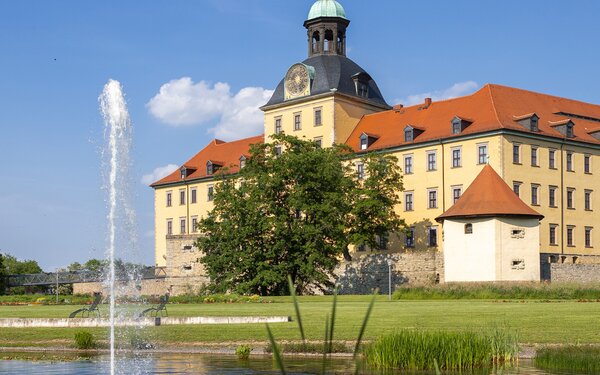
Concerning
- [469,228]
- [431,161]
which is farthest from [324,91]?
[469,228]

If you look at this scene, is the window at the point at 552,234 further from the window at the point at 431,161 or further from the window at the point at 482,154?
the window at the point at 431,161

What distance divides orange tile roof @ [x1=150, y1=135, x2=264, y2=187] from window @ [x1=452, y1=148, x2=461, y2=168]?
2566 cm

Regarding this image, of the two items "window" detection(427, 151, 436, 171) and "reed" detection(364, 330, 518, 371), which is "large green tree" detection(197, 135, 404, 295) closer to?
"window" detection(427, 151, 436, 171)

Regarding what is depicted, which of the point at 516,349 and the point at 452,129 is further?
the point at 452,129

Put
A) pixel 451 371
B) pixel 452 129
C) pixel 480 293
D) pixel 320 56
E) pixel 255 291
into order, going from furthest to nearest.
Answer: pixel 320 56 → pixel 452 129 → pixel 255 291 → pixel 480 293 → pixel 451 371

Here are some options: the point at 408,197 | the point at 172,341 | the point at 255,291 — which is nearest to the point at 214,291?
the point at 255,291

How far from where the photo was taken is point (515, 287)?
4909 cm

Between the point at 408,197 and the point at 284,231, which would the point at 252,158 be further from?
the point at 408,197

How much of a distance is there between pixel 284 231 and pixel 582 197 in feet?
76.0

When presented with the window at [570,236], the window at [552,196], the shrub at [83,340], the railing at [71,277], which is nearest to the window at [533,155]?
the window at [552,196]

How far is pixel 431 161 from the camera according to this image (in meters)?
73.0

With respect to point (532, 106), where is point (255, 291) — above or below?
below

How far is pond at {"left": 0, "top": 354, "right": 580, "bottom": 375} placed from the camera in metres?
19.1

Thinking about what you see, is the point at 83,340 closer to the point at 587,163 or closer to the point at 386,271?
the point at 386,271
